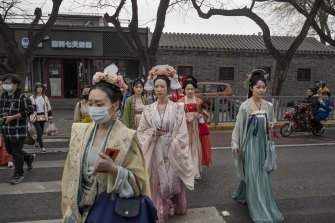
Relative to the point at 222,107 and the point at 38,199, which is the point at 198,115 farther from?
the point at 222,107

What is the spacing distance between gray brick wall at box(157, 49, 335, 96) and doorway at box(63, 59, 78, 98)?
15.9 ft

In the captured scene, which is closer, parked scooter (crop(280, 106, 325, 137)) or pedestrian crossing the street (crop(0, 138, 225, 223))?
pedestrian crossing the street (crop(0, 138, 225, 223))

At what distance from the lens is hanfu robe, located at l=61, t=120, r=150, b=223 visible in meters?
2.42

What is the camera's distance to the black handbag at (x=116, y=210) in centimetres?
236

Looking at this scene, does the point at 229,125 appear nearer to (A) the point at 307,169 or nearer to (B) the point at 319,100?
(B) the point at 319,100

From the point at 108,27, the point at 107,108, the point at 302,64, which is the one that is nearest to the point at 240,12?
the point at 108,27

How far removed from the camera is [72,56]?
1980 centimetres

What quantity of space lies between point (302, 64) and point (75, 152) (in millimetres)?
22261

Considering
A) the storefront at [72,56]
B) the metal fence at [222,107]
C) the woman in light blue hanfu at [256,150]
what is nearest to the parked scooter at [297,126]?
the metal fence at [222,107]

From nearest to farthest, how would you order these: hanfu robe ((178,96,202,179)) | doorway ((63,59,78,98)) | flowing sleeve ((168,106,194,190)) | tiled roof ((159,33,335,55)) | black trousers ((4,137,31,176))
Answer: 1. flowing sleeve ((168,106,194,190))
2. black trousers ((4,137,31,176))
3. hanfu robe ((178,96,202,179))
4. doorway ((63,59,78,98))
5. tiled roof ((159,33,335,55))

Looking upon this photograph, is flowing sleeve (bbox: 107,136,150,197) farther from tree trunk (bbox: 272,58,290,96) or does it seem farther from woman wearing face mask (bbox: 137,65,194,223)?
tree trunk (bbox: 272,58,290,96)

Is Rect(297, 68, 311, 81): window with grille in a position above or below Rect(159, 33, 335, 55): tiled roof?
below

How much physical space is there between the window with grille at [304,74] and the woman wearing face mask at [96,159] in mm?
22021

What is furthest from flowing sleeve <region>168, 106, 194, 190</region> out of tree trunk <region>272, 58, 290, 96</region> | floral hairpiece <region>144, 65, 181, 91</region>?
tree trunk <region>272, 58, 290, 96</region>
